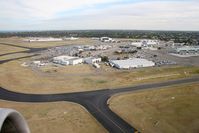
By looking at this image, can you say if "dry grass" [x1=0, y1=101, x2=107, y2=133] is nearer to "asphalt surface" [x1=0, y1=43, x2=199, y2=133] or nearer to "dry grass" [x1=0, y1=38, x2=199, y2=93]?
"asphalt surface" [x1=0, y1=43, x2=199, y2=133]

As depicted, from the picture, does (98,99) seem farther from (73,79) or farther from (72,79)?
(72,79)

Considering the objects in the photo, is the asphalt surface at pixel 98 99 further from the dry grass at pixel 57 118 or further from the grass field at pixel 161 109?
the dry grass at pixel 57 118

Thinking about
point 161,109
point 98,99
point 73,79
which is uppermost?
point 161,109

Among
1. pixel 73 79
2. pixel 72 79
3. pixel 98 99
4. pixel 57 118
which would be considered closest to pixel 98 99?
pixel 98 99

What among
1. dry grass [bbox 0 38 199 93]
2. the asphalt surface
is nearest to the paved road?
the asphalt surface

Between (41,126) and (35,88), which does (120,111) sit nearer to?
(41,126)

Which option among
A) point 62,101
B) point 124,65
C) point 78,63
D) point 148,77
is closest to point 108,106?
point 62,101

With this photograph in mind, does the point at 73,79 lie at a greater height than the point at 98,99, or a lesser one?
lesser
